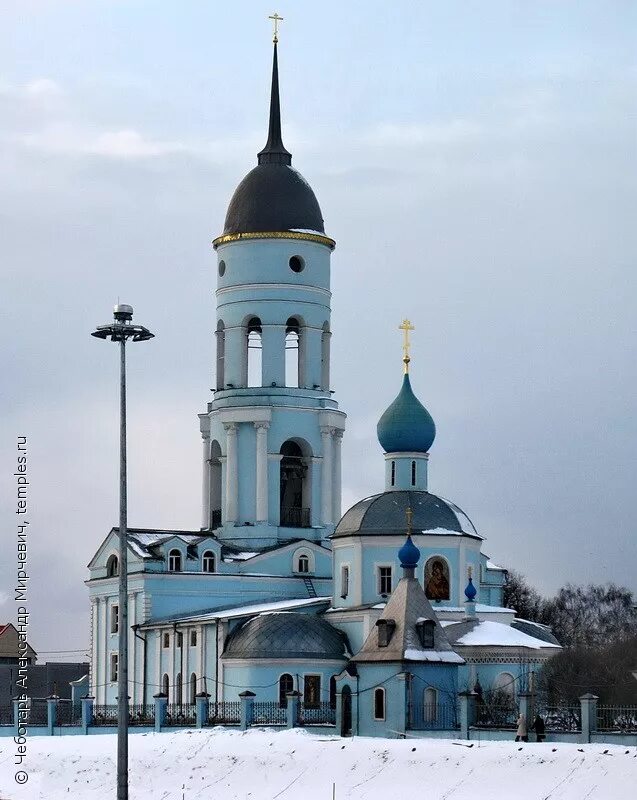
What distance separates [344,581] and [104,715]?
7.32 meters

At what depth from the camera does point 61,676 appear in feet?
250

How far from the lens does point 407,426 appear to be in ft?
170

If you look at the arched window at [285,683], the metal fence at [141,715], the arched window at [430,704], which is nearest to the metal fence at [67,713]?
the metal fence at [141,715]

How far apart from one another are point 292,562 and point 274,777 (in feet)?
60.1

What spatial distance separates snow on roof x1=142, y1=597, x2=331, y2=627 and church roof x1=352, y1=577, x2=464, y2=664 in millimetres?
7642

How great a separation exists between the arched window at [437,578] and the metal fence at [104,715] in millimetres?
9004

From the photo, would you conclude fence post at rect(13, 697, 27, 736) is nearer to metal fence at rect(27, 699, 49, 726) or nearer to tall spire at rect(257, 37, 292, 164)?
metal fence at rect(27, 699, 49, 726)

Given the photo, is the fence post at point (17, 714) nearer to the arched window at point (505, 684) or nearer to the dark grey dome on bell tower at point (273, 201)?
the arched window at point (505, 684)

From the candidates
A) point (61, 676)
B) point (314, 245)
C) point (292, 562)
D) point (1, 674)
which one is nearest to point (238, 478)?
point (292, 562)

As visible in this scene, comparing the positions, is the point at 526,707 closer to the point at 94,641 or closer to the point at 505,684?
the point at 505,684

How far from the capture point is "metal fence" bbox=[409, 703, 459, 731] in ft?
138

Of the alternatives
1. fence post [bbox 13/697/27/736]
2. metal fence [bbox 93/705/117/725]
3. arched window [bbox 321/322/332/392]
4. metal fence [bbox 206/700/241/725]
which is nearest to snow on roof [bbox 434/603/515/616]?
metal fence [bbox 206/700/241/725]

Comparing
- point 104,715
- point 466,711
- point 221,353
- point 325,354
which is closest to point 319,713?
point 104,715

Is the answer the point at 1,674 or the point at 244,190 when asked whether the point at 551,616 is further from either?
the point at 244,190
